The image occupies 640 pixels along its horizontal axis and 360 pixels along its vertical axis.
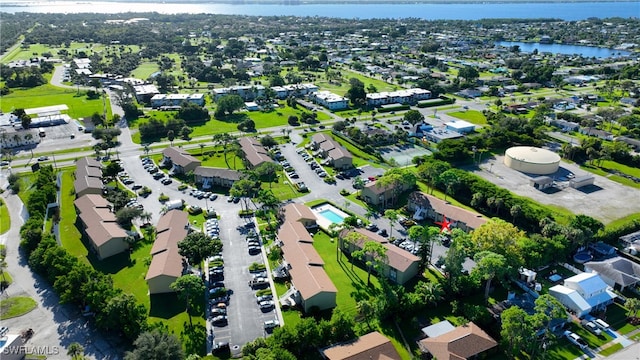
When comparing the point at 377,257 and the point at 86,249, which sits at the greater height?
the point at 377,257

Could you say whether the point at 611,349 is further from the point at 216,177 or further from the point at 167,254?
the point at 216,177

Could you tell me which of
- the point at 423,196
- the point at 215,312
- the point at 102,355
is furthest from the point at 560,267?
the point at 102,355

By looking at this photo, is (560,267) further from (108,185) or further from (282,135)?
(108,185)

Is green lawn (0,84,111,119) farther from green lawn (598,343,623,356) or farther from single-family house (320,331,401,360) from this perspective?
green lawn (598,343,623,356)

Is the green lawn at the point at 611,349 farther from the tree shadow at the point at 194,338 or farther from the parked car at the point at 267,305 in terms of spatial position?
the tree shadow at the point at 194,338

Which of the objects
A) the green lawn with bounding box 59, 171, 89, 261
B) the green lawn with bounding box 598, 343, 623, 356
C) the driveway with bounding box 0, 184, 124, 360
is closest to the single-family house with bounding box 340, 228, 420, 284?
the green lawn with bounding box 598, 343, 623, 356

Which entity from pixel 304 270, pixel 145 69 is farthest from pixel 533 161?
pixel 145 69
